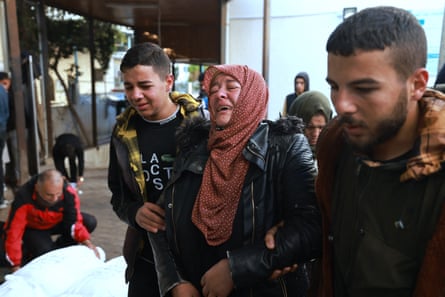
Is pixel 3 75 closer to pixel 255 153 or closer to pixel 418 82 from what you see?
pixel 255 153

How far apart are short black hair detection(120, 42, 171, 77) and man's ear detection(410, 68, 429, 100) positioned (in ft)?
3.98

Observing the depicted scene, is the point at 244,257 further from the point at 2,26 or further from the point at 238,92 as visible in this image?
the point at 2,26

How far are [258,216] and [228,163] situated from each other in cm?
21

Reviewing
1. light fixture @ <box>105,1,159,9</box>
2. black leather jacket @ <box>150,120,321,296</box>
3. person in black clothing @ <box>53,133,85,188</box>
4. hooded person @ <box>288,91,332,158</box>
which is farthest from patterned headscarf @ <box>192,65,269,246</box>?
light fixture @ <box>105,1,159,9</box>

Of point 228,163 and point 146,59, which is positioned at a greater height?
point 146,59

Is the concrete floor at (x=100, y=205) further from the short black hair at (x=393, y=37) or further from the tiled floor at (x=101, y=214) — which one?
the short black hair at (x=393, y=37)

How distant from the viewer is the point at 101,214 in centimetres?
534

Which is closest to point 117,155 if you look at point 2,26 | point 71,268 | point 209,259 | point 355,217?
point 209,259

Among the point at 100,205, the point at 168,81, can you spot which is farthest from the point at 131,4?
the point at 168,81

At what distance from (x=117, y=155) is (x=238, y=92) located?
720 mm

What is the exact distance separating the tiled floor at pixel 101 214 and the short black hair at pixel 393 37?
369 centimetres

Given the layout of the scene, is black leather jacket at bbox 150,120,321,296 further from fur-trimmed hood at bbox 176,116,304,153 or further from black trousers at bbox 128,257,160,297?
black trousers at bbox 128,257,160,297

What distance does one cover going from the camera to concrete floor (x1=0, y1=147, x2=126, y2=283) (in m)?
4.33

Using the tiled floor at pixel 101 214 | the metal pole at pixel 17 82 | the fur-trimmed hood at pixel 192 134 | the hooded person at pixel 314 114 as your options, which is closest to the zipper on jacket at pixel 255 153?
the fur-trimmed hood at pixel 192 134
